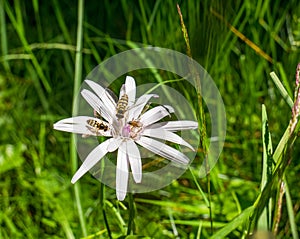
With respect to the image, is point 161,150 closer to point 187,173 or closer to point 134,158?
point 134,158

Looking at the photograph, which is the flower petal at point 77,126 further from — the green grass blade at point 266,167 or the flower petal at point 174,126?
the green grass blade at point 266,167

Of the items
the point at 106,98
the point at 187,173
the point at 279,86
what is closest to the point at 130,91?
the point at 106,98

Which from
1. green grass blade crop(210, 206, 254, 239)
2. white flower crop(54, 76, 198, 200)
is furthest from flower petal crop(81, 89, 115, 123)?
green grass blade crop(210, 206, 254, 239)

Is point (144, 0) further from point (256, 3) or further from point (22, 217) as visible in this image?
point (22, 217)

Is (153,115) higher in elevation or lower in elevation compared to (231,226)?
higher

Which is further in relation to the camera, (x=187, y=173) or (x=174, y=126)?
(x=187, y=173)

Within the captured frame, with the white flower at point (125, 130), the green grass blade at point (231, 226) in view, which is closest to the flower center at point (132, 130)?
the white flower at point (125, 130)

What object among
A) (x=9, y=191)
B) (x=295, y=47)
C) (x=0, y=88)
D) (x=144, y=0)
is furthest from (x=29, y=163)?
(x=295, y=47)
